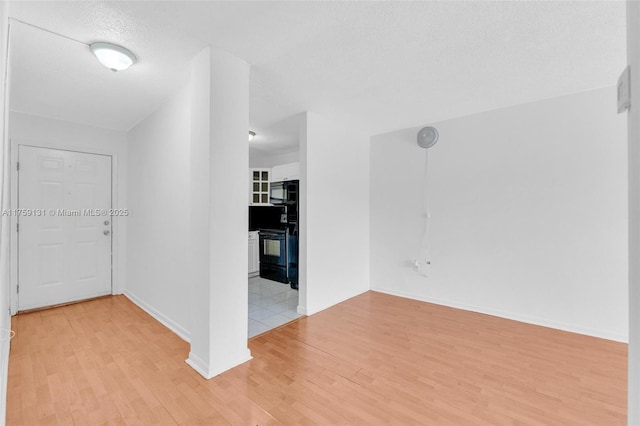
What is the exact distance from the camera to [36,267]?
A: 3355 mm

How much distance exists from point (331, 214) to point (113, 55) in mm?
2566

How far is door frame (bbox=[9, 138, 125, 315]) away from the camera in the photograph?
3189mm

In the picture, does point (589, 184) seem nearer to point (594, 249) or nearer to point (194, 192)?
point (594, 249)

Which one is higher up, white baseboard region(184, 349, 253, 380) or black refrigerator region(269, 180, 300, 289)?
black refrigerator region(269, 180, 300, 289)

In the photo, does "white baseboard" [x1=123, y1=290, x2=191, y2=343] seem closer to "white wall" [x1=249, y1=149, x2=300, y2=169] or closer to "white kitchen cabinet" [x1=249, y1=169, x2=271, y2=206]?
"white kitchen cabinet" [x1=249, y1=169, x2=271, y2=206]

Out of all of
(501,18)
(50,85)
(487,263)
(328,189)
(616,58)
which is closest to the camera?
(501,18)

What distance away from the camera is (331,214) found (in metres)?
3.55

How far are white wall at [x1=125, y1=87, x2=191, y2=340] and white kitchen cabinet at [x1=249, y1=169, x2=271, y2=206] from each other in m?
1.99

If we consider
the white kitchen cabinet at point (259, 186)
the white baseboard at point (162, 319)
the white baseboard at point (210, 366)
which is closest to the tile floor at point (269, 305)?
the white baseboard at point (210, 366)

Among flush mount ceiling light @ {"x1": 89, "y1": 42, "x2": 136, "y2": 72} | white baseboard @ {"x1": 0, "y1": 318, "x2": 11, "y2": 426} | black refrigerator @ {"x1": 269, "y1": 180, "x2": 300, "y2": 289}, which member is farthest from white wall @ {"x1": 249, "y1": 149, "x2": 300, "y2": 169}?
white baseboard @ {"x1": 0, "y1": 318, "x2": 11, "y2": 426}

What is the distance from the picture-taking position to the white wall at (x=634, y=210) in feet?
2.24

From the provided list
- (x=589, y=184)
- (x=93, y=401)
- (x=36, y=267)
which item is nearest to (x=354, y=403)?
(x=93, y=401)

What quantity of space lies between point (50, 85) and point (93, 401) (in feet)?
9.09

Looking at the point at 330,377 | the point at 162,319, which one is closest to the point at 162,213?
the point at 162,319
